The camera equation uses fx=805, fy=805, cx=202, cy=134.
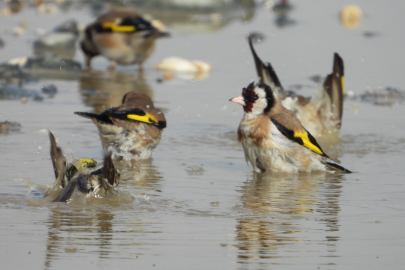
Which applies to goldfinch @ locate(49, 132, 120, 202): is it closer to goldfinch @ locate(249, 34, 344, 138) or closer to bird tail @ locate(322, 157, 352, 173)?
bird tail @ locate(322, 157, 352, 173)

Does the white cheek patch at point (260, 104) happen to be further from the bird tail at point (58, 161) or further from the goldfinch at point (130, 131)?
the bird tail at point (58, 161)

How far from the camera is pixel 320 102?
862 centimetres

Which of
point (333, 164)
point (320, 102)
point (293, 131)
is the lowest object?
point (333, 164)

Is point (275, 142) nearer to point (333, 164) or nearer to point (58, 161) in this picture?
point (333, 164)

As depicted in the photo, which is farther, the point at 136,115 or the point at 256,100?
the point at 136,115

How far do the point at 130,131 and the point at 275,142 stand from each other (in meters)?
1.33

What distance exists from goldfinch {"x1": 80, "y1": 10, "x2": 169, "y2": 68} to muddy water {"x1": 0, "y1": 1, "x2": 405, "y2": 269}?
687mm

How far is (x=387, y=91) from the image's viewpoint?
1009cm

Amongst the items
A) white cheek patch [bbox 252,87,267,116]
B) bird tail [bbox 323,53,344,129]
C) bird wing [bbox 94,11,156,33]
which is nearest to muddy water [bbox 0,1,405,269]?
bird tail [bbox 323,53,344,129]

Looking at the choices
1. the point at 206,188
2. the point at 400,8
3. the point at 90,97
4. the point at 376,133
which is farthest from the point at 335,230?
the point at 400,8

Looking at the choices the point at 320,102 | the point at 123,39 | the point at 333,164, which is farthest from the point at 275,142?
the point at 123,39

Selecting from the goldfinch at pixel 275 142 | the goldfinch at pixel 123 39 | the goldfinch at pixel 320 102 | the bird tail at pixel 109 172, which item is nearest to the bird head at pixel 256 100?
the goldfinch at pixel 275 142

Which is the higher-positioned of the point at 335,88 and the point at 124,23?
the point at 124,23

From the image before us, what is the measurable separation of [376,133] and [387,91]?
2.13 meters
